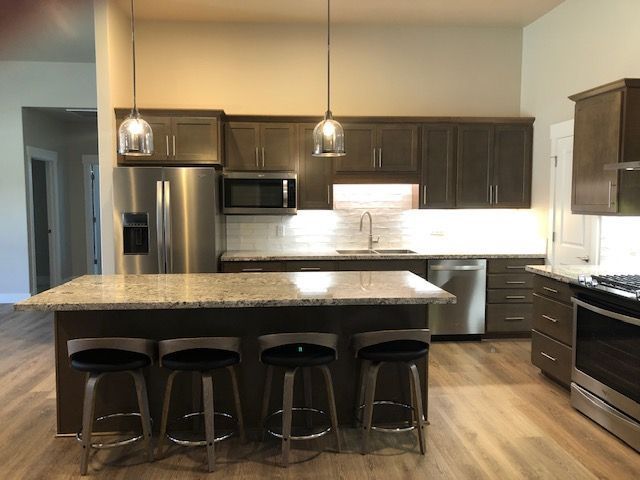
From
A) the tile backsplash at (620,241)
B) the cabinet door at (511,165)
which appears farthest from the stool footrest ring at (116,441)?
the cabinet door at (511,165)

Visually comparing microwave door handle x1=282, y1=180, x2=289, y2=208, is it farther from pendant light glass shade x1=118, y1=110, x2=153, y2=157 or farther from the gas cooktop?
the gas cooktop

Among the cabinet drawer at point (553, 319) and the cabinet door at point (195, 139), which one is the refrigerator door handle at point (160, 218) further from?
the cabinet drawer at point (553, 319)

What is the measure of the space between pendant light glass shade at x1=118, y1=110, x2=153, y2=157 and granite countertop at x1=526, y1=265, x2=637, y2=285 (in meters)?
2.86

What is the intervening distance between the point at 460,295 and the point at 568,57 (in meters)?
2.39

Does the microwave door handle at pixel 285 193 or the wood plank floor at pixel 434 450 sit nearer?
the wood plank floor at pixel 434 450

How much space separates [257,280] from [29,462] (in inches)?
61.4

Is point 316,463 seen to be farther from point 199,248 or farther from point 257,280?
point 199,248

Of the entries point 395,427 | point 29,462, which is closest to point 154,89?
point 29,462

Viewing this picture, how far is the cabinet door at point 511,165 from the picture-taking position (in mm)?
5348

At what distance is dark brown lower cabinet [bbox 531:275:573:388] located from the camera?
3621mm

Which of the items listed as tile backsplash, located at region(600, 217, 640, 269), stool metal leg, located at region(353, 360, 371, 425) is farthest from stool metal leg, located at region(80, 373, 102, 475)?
tile backsplash, located at region(600, 217, 640, 269)

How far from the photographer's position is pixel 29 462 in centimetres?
277

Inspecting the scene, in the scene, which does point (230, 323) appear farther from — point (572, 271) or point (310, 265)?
point (572, 271)

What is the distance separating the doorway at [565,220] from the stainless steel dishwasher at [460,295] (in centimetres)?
72
